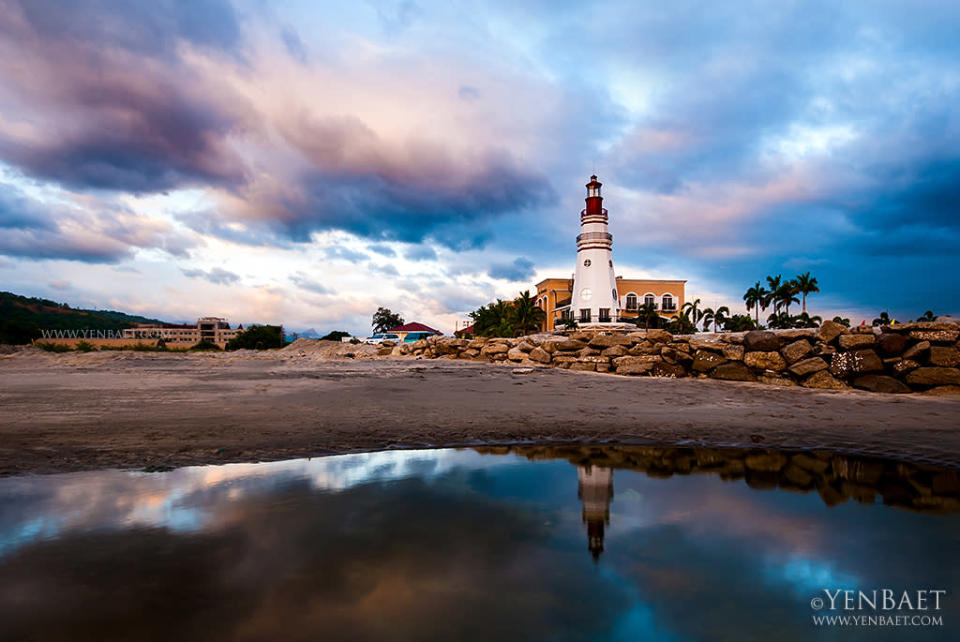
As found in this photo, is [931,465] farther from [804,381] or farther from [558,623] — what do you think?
[804,381]

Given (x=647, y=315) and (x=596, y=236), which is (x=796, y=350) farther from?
(x=647, y=315)

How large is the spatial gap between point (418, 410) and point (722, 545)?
5483 mm

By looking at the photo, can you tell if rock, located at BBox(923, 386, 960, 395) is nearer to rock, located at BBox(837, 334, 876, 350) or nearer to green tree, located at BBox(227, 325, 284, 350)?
rock, located at BBox(837, 334, 876, 350)

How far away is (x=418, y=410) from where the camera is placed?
7.66 m

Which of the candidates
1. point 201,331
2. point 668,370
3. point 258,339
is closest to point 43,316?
point 258,339

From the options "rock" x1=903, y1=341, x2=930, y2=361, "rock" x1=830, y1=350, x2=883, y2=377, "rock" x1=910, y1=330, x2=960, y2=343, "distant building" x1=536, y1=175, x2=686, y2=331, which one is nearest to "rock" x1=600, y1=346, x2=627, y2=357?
"rock" x1=830, y1=350, x2=883, y2=377

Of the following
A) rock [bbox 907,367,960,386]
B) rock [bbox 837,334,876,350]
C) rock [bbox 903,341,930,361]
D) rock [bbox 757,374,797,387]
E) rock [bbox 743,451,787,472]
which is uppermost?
rock [bbox 837,334,876,350]

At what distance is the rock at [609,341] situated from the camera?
1454 cm

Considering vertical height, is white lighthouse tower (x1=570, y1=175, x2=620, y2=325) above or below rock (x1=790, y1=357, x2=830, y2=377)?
above

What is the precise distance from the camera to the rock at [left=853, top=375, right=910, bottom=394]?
10039 mm

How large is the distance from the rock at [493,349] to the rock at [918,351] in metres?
12.1

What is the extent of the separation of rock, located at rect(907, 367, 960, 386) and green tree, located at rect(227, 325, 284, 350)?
5962 cm

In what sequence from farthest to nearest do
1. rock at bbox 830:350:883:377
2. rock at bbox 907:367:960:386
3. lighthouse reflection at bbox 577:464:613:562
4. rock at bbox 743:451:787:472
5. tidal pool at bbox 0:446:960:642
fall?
rock at bbox 830:350:883:377 → rock at bbox 907:367:960:386 → rock at bbox 743:451:787:472 → lighthouse reflection at bbox 577:464:613:562 → tidal pool at bbox 0:446:960:642

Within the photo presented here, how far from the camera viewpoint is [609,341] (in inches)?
586
